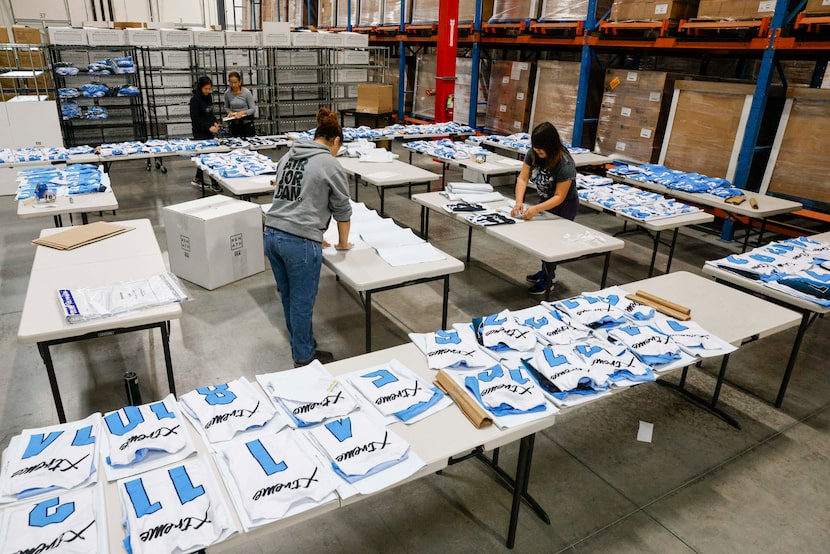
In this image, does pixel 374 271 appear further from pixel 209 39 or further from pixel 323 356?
pixel 209 39

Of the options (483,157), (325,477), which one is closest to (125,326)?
(325,477)

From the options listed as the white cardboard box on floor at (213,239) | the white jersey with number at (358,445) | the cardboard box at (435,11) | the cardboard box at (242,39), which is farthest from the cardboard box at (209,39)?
the white jersey with number at (358,445)

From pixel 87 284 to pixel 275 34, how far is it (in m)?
9.80

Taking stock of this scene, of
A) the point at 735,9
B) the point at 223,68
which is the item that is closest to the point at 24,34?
the point at 223,68

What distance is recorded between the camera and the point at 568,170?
4.70 meters

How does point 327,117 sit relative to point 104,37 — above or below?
below

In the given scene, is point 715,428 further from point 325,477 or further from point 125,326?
point 125,326

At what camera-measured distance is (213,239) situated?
5066mm

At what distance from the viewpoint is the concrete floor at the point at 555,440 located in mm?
2748

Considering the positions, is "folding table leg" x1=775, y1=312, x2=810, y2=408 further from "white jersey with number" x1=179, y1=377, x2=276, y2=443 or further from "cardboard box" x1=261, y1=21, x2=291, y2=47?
"cardboard box" x1=261, y1=21, x2=291, y2=47

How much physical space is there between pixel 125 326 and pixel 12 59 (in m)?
10.2

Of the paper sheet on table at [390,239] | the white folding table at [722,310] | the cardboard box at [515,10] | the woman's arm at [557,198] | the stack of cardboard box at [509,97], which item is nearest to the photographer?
the white folding table at [722,310]

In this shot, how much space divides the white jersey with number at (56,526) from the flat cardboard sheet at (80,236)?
8.57 feet

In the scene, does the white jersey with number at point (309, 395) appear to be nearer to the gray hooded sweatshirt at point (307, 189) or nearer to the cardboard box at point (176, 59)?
the gray hooded sweatshirt at point (307, 189)
